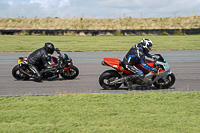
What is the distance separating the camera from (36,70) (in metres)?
11.4

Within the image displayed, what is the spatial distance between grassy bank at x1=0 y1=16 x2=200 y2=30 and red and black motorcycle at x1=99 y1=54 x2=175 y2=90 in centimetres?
4890

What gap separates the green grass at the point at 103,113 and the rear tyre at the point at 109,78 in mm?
1176

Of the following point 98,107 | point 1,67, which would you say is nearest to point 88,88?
point 98,107

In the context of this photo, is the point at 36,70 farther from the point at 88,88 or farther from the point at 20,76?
the point at 88,88

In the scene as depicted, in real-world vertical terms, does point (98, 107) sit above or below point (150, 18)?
below

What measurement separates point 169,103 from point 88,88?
3.32m

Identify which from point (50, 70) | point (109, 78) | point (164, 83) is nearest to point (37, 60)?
point (50, 70)

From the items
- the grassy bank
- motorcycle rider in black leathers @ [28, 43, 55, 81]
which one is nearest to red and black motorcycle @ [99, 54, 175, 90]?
motorcycle rider in black leathers @ [28, 43, 55, 81]

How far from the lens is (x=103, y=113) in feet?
20.9

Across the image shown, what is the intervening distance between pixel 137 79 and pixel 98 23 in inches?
2140

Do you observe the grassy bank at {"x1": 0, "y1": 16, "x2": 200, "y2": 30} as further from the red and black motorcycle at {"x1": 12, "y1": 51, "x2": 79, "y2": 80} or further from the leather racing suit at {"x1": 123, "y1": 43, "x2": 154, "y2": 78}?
the leather racing suit at {"x1": 123, "y1": 43, "x2": 154, "y2": 78}

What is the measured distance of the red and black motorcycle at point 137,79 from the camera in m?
9.34

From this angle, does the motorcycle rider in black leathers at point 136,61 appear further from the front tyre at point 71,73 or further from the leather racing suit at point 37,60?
the leather racing suit at point 37,60

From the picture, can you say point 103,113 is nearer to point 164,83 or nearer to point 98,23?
point 164,83
